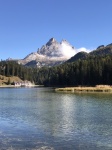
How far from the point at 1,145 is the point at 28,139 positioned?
11.7 feet

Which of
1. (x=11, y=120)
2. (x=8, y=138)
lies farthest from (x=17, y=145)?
(x=11, y=120)

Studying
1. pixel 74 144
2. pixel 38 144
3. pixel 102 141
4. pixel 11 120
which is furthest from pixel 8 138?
pixel 11 120

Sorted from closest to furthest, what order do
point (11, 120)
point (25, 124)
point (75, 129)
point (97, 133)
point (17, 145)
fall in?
point (17, 145) → point (97, 133) → point (75, 129) → point (25, 124) → point (11, 120)

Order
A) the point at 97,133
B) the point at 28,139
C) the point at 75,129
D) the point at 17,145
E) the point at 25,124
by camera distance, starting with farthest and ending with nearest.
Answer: the point at 25,124, the point at 75,129, the point at 97,133, the point at 28,139, the point at 17,145

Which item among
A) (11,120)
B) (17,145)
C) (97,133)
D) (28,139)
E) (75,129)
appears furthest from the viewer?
(11,120)

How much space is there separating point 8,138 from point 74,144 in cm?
796

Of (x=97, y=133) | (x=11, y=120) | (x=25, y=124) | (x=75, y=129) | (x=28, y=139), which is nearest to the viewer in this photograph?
(x=28, y=139)

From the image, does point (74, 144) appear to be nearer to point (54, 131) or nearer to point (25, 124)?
point (54, 131)

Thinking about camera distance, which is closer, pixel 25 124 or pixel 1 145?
pixel 1 145

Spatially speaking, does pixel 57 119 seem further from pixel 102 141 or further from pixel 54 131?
pixel 102 141

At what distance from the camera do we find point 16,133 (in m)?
38.1

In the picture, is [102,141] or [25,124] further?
[25,124]

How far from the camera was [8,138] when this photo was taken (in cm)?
3525

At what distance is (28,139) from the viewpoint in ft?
113
